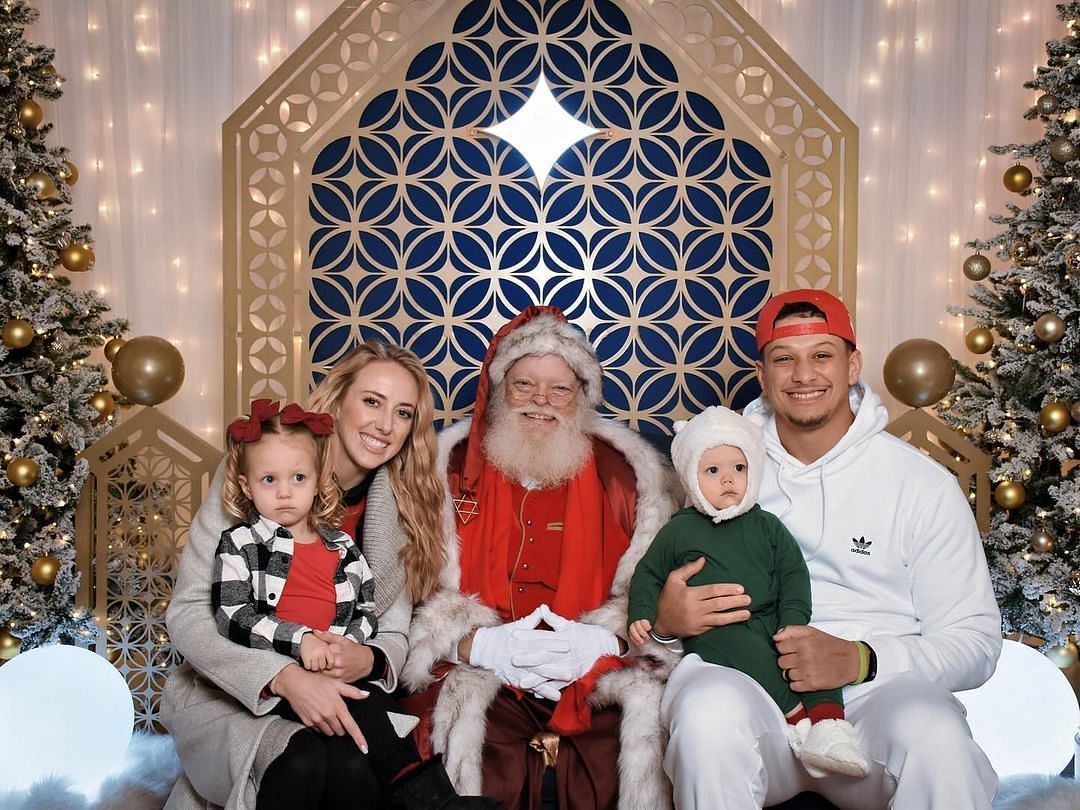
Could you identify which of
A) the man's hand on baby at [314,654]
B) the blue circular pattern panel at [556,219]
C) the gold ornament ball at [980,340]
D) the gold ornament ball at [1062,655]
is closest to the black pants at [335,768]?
the man's hand on baby at [314,654]

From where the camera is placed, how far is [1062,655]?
3.69 metres

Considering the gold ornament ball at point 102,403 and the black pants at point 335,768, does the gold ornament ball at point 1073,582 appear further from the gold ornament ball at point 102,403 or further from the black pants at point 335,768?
the gold ornament ball at point 102,403

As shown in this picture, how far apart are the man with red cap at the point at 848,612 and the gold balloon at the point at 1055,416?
101cm

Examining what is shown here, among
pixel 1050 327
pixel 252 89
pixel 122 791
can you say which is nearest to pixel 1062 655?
pixel 1050 327

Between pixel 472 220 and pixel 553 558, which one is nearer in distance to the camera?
pixel 553 558

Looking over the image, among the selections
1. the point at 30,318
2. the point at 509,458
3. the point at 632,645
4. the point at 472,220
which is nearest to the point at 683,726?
the point at 632,645

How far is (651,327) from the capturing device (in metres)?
4.19

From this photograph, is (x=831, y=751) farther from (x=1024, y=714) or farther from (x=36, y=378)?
(x=36, y=378)

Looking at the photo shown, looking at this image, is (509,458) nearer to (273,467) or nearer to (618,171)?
(273,467)

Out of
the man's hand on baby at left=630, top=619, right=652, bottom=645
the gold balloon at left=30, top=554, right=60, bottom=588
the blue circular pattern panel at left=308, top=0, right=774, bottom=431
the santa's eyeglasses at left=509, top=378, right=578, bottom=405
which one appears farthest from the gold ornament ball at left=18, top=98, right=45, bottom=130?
the man's hand on baby at left=630, top=619, right=652, bottom=645

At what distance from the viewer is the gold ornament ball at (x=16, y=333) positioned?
3.66 meters

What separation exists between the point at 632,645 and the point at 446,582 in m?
0.60

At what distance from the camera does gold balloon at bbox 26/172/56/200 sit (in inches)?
150

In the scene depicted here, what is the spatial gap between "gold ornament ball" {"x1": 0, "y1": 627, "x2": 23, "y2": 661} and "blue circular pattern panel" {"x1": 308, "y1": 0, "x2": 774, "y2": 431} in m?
1.51
